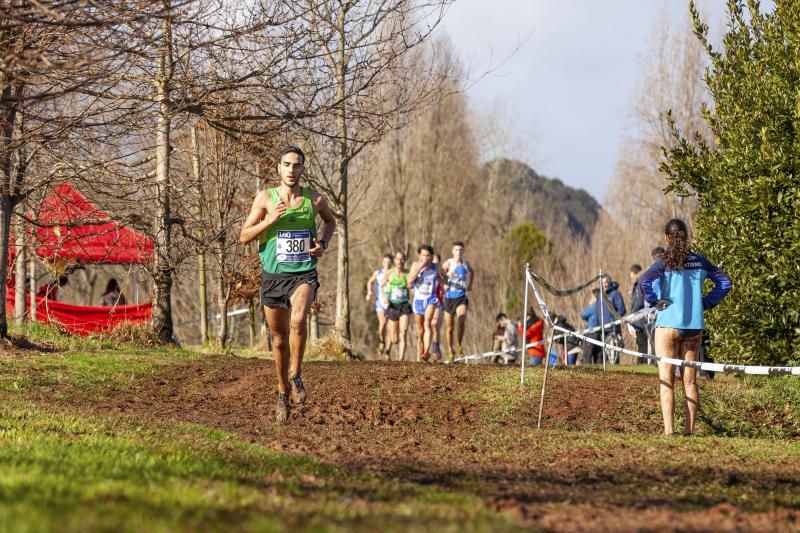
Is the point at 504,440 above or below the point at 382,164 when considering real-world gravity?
below

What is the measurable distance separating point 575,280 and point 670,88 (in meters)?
10.8

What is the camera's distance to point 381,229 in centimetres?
4691

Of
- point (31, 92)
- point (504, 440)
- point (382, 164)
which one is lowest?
point (504, 440)

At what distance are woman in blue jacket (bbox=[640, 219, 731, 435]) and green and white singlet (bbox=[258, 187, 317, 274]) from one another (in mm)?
3153

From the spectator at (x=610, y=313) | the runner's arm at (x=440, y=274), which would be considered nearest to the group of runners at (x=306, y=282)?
the runner's arm at (x=440, y=274)

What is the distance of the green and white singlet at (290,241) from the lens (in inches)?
397

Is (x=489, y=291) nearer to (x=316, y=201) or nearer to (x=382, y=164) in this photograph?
(x=382, y=164)

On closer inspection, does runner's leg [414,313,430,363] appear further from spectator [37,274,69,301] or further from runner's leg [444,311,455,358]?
spectator [37,274,69,301]

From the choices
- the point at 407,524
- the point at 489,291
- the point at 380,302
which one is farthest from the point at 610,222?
the point at 407,524

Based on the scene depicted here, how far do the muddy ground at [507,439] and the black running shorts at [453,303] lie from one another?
4777 millimetres

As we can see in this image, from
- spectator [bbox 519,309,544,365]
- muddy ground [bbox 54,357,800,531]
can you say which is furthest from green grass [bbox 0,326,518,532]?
spectator [bbox 519,309,544,365]

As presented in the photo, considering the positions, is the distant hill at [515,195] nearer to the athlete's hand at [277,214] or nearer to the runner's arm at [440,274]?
the runner's arm at [440,274]

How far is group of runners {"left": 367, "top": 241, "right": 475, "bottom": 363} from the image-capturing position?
63.1 feet

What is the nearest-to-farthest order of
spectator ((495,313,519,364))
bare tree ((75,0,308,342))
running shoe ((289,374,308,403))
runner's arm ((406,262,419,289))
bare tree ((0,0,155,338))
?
bare tree ((0,0,155,338)) < running shoe ((289,374,308,403)) < bare tree ((75,0,308,342)) < runner's arm ((406,262,419,289)) < spectator ((495,313,519,364))
